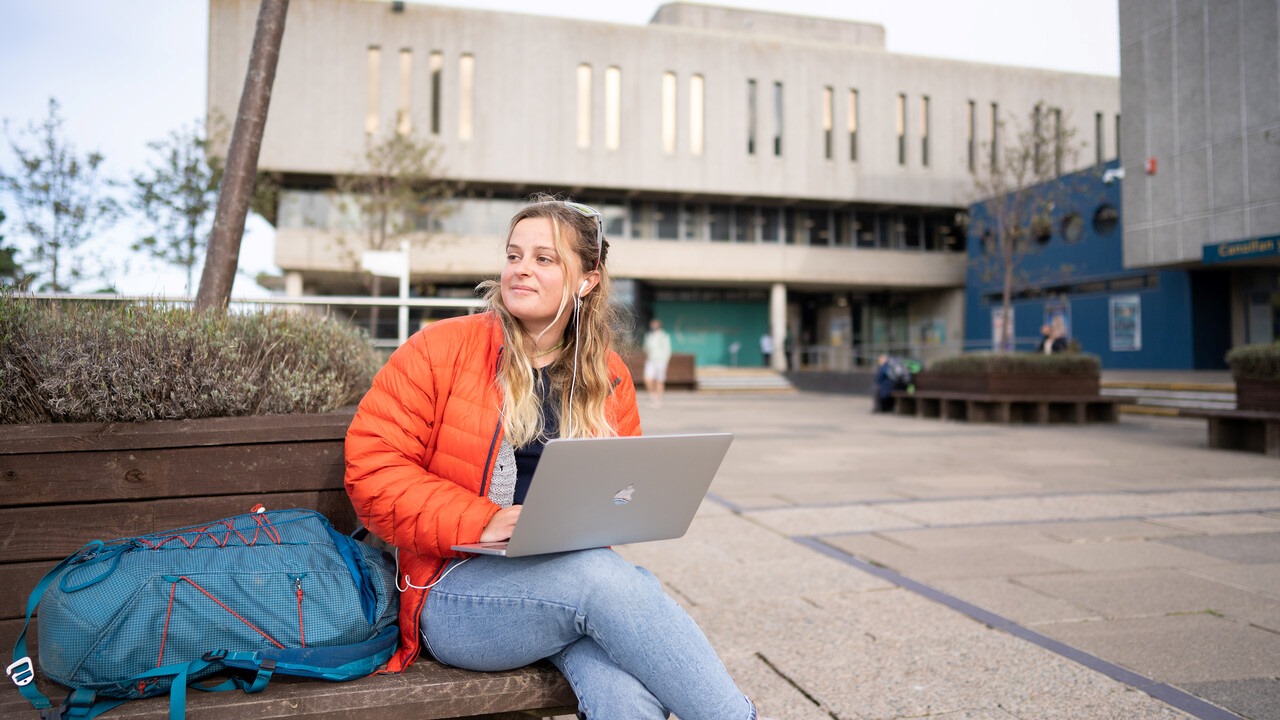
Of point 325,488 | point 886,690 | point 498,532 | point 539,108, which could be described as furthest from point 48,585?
point 539,108

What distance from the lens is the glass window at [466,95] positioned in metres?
30.4

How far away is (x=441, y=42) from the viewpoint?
100ft

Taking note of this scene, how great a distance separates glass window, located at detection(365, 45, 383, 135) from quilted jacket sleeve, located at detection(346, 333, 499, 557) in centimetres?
3049

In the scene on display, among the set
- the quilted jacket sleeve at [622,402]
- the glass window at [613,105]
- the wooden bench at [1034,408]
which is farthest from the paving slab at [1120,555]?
the glass window at [613,105]

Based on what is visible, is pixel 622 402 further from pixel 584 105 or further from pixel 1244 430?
pixel 584 105

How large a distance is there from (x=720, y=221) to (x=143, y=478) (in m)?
33.3

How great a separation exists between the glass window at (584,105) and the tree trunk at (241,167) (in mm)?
28347

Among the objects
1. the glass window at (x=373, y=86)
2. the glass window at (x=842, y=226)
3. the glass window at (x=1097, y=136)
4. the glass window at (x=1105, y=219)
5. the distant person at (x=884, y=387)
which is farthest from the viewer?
the glass window at (x=842, y=226)

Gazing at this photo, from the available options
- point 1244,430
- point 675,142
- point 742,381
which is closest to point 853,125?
point 675,142

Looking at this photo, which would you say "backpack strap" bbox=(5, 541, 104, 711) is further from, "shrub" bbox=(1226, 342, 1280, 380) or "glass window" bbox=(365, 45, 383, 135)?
"glass window" bbox=(365, 45, 383, 135)

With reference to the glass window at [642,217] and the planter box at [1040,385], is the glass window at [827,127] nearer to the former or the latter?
the glass window at [642,217]

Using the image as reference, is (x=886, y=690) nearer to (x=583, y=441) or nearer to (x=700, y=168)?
(x=583, y=441)

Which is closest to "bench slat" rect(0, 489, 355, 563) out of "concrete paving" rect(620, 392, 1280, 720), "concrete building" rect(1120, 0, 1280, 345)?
"concrete paving" rect(620, 392, 1280, 720)

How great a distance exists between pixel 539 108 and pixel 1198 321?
22.2m
